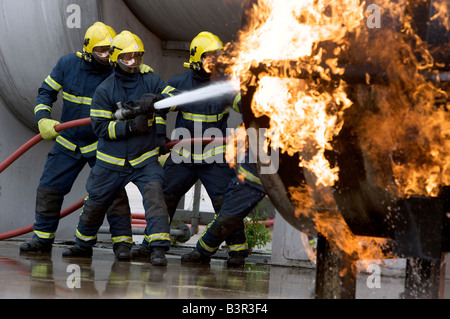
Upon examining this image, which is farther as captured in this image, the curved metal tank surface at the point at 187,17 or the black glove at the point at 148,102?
the curved metal tank surface at the point at 187,17

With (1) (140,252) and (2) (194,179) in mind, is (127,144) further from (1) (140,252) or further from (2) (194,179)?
(1) (140,252)

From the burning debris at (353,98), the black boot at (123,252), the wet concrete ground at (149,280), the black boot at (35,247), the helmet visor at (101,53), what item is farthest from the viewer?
the black boot at (35,247)

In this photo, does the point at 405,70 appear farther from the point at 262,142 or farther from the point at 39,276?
the point at 39,276

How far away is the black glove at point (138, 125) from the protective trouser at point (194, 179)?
20.9 inches

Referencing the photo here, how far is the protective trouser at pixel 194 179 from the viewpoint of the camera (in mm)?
5273

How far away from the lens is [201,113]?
535 centimetres

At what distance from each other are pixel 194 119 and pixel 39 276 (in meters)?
1.88

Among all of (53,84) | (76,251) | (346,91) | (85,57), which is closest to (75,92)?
(53,84)

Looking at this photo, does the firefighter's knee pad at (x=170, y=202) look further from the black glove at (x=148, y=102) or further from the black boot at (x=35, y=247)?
the black boot at (x=35, y=247)

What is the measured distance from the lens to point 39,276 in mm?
3879

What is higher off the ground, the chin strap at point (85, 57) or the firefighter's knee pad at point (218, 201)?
the chin strap at point (85, 57)

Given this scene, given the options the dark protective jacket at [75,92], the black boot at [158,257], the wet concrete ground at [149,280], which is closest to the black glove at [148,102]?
the dark protective jacket at [75,92]

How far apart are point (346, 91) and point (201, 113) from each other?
289cm
